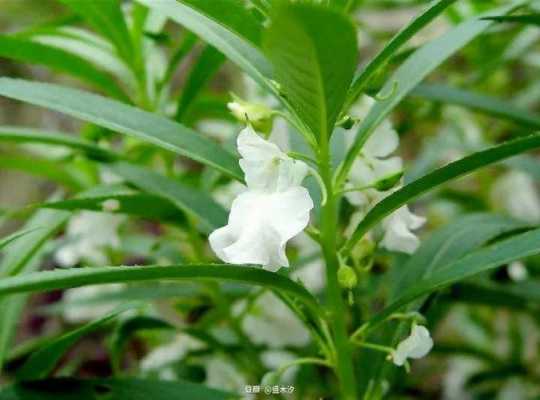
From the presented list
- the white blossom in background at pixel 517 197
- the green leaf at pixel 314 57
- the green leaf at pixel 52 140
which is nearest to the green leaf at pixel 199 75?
the green leaf at pixel 52 140

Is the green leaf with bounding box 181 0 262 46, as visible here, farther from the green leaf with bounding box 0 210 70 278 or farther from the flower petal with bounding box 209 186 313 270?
the green leaf with bounding box 0 210 70 278

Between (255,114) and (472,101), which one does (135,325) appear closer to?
(255,114)

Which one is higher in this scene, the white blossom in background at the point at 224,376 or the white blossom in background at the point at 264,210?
the white blossom in background at the point at 224,376

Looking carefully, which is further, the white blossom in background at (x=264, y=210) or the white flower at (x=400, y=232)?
the white flower at (x=400, y=232)

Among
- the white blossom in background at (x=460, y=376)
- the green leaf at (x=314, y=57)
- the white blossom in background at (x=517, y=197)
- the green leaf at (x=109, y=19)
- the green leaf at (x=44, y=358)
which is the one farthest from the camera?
the white blossom in background at (x=460, y=376)

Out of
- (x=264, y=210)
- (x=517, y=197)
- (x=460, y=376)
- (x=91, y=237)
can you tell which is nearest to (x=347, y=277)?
(x=264, y=210)

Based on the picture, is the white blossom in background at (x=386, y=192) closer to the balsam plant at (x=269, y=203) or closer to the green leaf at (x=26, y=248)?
the balsam plant at (x=269, y=203)
